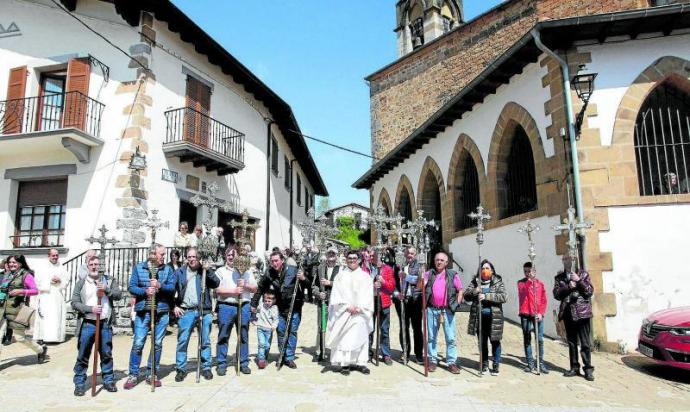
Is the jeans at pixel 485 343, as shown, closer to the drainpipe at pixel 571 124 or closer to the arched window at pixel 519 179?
the drainpipe at pixel 571 124

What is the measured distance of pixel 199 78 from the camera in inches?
526

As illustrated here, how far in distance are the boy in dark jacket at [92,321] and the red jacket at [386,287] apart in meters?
3.72

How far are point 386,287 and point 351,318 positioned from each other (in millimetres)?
876

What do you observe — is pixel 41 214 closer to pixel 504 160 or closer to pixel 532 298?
pixel 532 298

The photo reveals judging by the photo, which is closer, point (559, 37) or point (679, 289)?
point (679, 289)

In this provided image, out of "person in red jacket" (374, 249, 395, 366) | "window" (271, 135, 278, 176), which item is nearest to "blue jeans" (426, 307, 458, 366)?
"person in red jacket" (374, 249, 395, 366)

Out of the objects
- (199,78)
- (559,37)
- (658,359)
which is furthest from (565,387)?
(199,78)

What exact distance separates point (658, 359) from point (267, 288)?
18.7 feet

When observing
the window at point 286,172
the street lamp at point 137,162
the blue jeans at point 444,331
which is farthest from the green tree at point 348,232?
the blue jeans at point 444,331

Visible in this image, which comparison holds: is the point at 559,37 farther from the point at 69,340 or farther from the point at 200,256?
the point at 69,340

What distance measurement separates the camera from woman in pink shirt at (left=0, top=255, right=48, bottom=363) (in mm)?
6719

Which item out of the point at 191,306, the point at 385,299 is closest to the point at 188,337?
the point at 191,306

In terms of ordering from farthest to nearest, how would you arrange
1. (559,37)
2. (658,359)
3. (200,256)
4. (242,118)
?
(242,118)
(559,37)
(200,256)
(658,359)

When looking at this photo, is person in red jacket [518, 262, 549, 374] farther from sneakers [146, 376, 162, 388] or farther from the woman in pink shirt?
the woman in pink shirt
